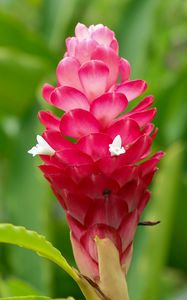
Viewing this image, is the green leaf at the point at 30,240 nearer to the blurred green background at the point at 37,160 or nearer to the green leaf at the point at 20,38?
the blurred green background at the point at 37,160

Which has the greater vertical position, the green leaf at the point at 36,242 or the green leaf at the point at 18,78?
the green leaf at the point at 18,78

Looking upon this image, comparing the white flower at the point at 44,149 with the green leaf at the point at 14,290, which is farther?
the green leaf at the point at 14,290

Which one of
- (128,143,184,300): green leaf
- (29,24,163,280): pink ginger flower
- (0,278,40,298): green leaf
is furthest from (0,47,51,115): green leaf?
(29,24,163,280): pink ginger flower

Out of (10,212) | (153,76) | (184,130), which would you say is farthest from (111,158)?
(153,76)

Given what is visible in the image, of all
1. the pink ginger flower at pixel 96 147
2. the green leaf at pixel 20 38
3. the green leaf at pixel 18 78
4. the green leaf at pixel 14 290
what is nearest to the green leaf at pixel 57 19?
the green leaf at pixel 20 38

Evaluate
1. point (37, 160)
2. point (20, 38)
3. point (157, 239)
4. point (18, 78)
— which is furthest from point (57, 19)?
Answer: point (157, 239)

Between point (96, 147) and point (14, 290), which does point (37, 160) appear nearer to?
point (14, 290)
